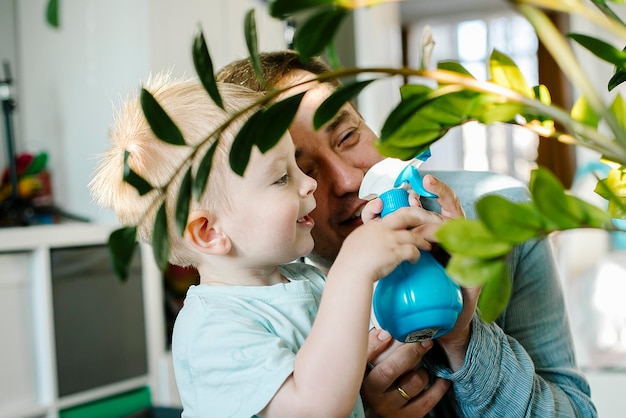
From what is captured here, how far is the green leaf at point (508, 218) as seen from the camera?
0.41 metres

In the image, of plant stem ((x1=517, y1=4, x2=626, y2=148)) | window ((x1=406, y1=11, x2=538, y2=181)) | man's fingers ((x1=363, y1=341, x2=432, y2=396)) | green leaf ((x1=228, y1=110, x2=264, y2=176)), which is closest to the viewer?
plant stem ((x1=517, y1=4, x2=626, y2=148))

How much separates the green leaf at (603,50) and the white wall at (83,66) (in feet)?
8.34

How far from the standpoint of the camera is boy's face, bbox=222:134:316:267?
3.05 feet

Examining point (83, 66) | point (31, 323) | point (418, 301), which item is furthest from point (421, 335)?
point (83, 66)

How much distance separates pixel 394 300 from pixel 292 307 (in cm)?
22

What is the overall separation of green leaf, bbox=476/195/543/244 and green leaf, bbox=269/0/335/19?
0.15m

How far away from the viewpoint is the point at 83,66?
3070 mm

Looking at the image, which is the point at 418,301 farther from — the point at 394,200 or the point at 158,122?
the point at 158,122

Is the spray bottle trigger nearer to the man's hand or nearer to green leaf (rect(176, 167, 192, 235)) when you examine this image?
the man's hand

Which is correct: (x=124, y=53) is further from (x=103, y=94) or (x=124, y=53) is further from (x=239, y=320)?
(x=239, y=320)

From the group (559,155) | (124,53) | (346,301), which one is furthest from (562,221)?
(559,155)

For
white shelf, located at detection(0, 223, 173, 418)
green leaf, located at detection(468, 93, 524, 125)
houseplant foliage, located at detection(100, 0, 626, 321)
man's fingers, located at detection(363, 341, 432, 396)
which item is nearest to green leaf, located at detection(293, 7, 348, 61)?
houseplant foliage, located at detection(100, 0, 626, 321)

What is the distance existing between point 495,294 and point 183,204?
21cm

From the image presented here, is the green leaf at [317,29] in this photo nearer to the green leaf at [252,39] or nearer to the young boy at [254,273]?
the green leaf at [252,39]
